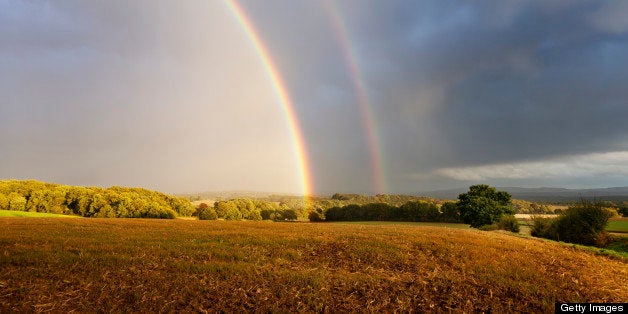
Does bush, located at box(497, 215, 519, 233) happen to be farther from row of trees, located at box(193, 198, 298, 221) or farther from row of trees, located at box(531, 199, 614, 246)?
row of trees, located at box(193, 198, 298, 221)

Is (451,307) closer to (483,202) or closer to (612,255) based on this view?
(612,255)

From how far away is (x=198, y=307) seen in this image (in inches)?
328

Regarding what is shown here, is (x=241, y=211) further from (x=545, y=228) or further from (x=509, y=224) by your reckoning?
(x=545, y=228)

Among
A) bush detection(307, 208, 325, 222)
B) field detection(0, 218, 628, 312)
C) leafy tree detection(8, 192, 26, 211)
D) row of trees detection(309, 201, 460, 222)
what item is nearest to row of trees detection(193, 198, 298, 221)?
bush detection(307, 208, 325, 222)

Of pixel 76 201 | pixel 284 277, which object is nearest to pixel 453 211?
pixel 284 277

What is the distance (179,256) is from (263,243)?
4339 mm

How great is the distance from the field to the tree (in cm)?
5629

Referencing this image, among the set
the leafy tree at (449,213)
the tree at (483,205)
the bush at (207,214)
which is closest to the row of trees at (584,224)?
the tree at (483,205)

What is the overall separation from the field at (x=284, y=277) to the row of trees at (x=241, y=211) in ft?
251

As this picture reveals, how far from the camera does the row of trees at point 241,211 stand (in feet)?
298

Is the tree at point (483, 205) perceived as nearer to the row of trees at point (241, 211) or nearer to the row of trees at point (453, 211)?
the row of trees at point (453, 211)

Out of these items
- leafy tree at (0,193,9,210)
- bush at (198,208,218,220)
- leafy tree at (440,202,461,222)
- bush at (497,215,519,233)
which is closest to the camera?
bush at (497,215,519,233)

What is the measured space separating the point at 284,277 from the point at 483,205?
69.4 metres

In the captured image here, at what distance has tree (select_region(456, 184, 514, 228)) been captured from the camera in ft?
222
